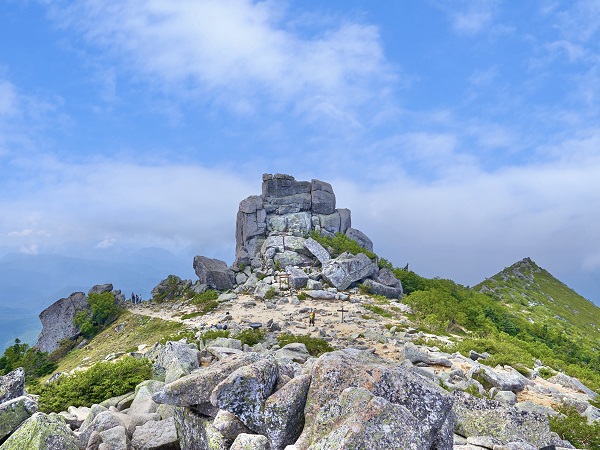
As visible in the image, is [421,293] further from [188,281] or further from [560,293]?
[560,293]

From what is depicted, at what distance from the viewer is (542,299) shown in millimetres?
70250

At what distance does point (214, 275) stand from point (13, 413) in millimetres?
39724

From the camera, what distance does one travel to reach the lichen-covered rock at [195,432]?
736 centimetres

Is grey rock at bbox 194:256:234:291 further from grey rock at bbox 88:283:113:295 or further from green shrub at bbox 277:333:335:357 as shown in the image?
green shrub at bbox 277:333:335:357

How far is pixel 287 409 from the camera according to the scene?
711cm

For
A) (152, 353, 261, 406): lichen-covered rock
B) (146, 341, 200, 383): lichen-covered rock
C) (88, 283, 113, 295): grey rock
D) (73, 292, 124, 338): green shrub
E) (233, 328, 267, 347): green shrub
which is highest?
(88, 283, 113, 295): grey rock

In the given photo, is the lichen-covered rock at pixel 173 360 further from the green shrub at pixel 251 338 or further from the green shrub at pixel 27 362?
the green shrub at pixel 27 362

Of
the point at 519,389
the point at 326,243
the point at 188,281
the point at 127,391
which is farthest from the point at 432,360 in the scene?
the point at 188,281

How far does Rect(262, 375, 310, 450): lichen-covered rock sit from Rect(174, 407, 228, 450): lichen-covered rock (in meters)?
0.95

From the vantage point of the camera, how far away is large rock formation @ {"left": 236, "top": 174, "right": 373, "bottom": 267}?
60.2 metres

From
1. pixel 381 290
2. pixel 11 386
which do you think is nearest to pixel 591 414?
pixel 11 386

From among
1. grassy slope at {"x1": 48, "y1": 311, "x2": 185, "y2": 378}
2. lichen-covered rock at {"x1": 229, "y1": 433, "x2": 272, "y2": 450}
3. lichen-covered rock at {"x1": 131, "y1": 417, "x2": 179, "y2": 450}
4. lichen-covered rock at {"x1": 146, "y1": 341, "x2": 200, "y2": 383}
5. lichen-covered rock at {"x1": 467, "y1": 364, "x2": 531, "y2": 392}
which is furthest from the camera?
grassy slope at {"x1": 48, "y1": 311, "x2": 185, "y2": 378}

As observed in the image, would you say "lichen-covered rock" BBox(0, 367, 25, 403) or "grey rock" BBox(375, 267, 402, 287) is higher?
"grey rock" BBox(375, 267, 402, 287)

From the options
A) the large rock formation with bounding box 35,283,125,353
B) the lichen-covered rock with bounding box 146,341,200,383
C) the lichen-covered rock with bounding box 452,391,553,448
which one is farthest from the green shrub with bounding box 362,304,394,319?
the large rock formation with bounding box 35,283,125,353
